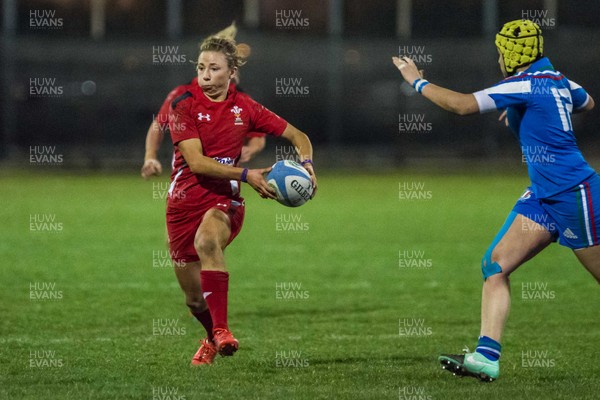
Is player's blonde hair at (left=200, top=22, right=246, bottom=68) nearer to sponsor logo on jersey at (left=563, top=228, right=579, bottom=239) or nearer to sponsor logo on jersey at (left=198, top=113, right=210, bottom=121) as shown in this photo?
sponsor logo on jersey at (left=198, top=113, right=210, bottom=121)

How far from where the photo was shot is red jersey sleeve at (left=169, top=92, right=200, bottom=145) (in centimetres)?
650

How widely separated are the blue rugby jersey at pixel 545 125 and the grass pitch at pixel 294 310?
1157mm

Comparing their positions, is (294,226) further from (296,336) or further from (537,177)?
(537,177)

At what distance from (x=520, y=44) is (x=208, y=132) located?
6.51 ft


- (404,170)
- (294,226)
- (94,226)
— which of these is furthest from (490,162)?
(94,226)

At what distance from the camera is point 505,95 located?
A: 5652 mm

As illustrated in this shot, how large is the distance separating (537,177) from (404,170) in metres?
22.8

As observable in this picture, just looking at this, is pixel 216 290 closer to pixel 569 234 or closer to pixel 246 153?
pixel 246 153

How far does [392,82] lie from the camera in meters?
30.1

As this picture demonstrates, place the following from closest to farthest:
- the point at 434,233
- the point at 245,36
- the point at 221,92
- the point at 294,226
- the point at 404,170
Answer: the point at 221,92 → the point at 434,233 → the point at 294,226 → the point at 404,170 → the point at 245,36

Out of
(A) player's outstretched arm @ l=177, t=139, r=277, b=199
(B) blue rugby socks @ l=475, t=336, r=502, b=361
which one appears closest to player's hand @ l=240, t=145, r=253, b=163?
(A) player's outstretched arm @ l=177, t=139, r=277, b=199

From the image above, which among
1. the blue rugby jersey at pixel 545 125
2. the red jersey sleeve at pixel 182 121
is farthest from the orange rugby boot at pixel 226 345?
the blue rugby jersey at pixel 545 125

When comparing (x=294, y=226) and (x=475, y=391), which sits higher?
(x=475, y=391)

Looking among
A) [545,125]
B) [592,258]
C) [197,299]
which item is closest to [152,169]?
[197,299]
